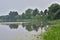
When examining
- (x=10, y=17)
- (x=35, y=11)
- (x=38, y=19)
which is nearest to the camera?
(x=38, y=19)

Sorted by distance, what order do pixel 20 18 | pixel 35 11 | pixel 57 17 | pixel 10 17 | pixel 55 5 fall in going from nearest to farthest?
pixel 57 17
pixel 55 5
pixel 35 11
pixel 20 18
pixel 10 17

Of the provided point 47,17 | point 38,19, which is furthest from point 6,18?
point 47,17

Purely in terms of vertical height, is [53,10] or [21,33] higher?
[53,10]

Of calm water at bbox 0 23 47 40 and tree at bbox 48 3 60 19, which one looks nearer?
calm water at bbox 0 23 47 40

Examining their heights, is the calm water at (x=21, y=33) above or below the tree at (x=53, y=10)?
below

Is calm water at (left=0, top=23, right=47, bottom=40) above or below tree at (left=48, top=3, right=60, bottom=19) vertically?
below

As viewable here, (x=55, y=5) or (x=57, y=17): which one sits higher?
(x=55, y=5)

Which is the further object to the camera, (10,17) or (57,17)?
(10,17)

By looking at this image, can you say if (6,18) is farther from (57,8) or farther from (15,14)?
A: (57,8)

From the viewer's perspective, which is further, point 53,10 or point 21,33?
→ point 53,10

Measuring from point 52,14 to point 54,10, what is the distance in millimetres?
2159

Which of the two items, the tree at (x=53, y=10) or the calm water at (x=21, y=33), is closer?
the calm water at (x=21, y=33)

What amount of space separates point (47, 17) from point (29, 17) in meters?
21.4

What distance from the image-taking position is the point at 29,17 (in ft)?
261
